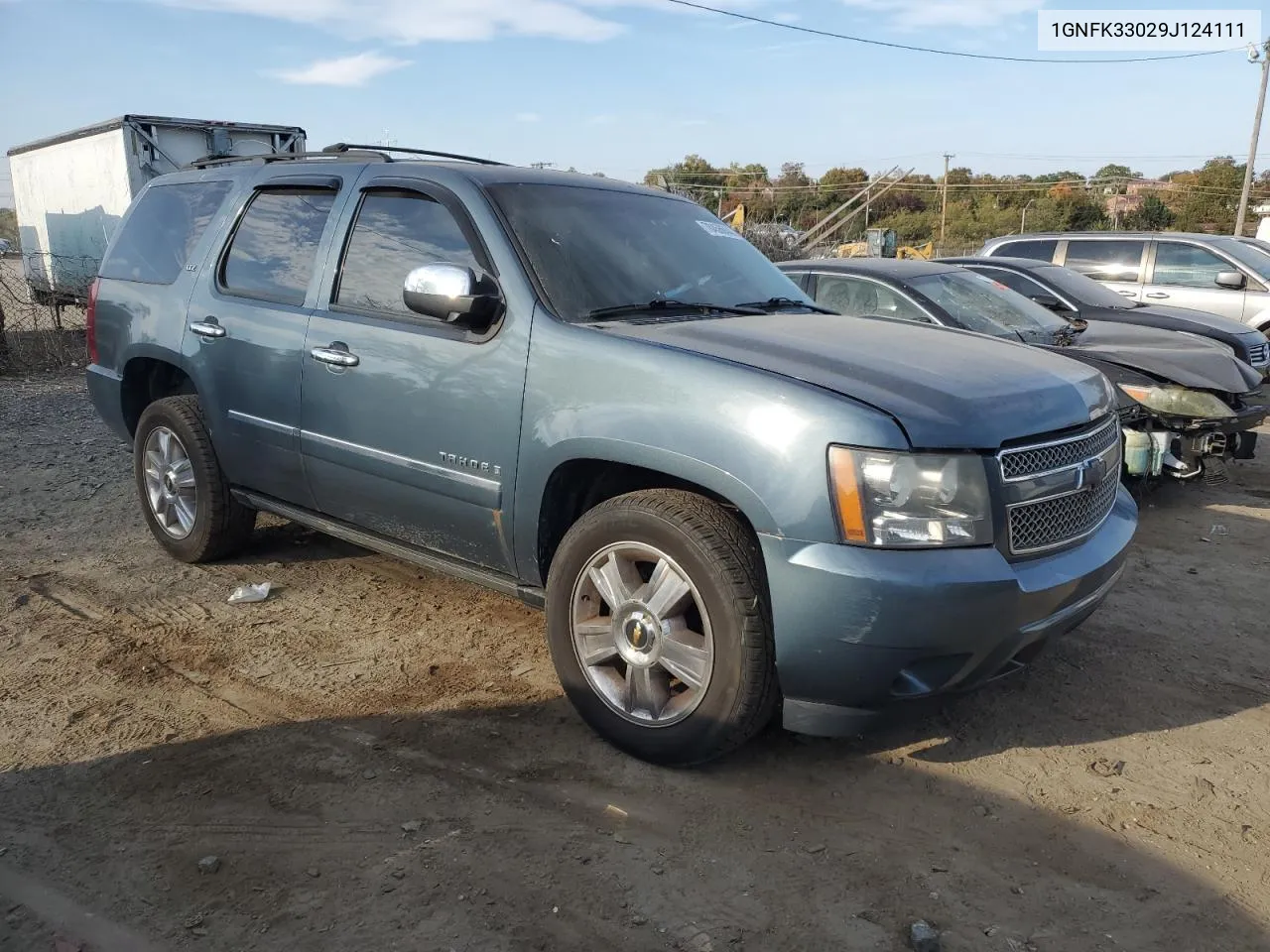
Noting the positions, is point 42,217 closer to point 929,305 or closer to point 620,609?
point 929,305

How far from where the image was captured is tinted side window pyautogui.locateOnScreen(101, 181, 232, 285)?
4973mm

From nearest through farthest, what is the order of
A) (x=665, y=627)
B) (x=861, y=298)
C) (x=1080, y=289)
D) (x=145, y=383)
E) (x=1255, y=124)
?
(x=665, y=627) → (x=145, y=383) → (x=861, y=298) → (x=1080, y=289) → (x=1255, y=124)

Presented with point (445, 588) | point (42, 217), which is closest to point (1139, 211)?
point (42, 217)

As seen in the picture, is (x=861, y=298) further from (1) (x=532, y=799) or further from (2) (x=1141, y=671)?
(1) (x=532, y=799)

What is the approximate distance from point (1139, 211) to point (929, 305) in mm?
42322

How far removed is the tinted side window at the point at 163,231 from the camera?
4973 millimetres

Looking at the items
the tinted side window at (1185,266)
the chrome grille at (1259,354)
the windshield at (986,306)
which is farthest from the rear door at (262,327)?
the tinted side window at (1185,266)

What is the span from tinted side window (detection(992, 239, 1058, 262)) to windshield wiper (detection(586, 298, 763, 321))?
894cm

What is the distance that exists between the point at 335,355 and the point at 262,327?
22.7 inches

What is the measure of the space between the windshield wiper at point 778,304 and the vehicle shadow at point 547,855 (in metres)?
1.70

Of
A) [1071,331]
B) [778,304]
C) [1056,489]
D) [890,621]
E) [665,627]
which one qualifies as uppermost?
[778,304]

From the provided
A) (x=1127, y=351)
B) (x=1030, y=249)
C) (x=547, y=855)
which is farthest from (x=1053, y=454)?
(x=1030, y=249)

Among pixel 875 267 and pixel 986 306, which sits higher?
pixel 875 267

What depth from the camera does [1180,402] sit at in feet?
20.8
